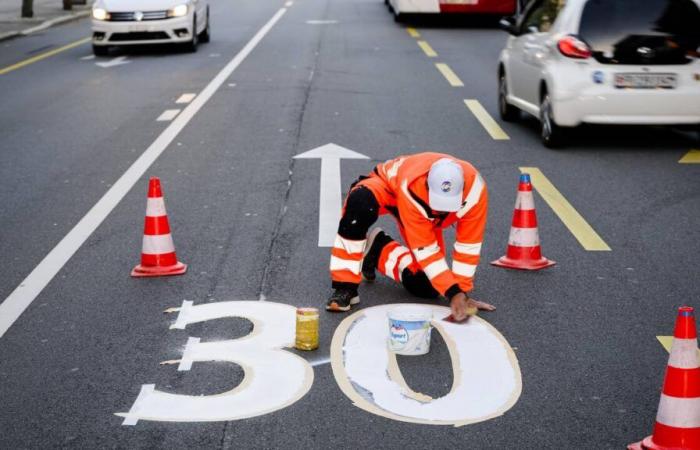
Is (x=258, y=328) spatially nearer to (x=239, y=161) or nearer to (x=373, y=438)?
(x=373, y=438)

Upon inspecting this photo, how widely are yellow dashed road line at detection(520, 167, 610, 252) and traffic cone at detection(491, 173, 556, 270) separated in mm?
611

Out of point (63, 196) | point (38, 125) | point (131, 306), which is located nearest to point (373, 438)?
point (131, 306)

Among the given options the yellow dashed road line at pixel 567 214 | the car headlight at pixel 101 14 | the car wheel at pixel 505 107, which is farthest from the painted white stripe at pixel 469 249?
the car headlight at pixel 101 14

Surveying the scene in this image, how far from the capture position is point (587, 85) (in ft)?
39.3

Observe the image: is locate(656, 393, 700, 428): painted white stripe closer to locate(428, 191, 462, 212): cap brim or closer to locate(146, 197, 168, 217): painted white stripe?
locate(428, 191, 462, 212): cap brim

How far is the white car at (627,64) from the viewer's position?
11.8 metres

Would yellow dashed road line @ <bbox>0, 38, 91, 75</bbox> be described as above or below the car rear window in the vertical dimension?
below

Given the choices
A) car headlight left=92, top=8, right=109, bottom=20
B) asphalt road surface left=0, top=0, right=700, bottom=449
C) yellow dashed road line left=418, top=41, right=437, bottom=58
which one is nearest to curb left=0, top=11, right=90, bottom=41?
car headlight left=92, top=8, right=109, bottom=20

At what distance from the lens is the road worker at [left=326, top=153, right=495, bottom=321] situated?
6605mm

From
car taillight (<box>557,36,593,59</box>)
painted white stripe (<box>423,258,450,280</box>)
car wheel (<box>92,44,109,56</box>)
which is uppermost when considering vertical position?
car taillight (<box>557,36,593,59</box>)

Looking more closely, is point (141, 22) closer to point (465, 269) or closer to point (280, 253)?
point (280, 253)

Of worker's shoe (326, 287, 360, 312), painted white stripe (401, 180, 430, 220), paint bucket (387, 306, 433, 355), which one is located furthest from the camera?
worker's shoe (326, 287, 360, 312)

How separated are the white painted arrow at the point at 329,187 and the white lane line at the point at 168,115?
2.86 meters

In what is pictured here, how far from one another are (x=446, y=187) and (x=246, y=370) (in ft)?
4.94
